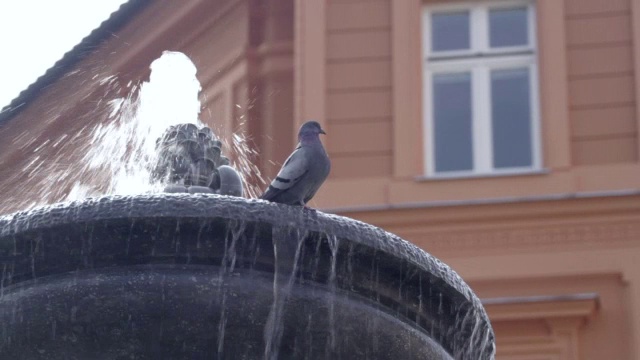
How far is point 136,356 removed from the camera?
4.97 m

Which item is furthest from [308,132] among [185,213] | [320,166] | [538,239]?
[538,239]

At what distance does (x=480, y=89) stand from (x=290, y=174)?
11687 millimetres

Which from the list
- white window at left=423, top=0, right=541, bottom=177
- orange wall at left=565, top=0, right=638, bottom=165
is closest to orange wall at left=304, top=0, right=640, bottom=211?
orange wall at left=565, top=0, right=638, bottom=165

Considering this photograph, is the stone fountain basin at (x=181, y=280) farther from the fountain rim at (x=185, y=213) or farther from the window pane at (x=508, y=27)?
the window pane at (x=508, y=27)

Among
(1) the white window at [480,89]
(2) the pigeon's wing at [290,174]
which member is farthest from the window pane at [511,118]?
(2) the pigeon's wing at [290,174]

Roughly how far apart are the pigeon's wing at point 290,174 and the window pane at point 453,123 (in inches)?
450

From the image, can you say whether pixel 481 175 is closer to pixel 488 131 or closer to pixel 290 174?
pixel 488 131

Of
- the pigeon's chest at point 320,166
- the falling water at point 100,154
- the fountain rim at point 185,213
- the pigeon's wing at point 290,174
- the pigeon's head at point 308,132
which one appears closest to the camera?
the fountain rim at point 185,213

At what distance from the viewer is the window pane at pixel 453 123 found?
16875 mm

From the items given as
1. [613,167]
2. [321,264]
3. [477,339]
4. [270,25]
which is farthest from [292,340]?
[270,25]

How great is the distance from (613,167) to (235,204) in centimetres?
1182

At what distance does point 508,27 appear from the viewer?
56.3 feet

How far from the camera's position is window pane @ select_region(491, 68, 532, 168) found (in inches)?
662

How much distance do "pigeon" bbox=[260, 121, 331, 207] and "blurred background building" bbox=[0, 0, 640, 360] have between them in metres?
10.4
